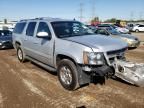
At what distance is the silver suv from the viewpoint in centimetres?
480

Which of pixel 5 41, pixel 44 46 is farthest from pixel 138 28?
pixel 44 46

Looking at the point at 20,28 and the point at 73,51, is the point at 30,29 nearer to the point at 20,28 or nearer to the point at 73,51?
the point at 20,28

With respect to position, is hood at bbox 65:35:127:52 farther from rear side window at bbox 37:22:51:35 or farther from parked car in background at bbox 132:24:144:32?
parked car in background at bbox 132:24:144:32

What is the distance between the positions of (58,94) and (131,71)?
1936 mm

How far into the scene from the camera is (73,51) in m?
5.02

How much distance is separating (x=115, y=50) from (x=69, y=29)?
5.90 feet

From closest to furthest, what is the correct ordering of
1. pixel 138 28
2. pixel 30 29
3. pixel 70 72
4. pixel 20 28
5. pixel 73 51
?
pixel 73 51, pixel 70 72, pixel 30 29, pixel 20 28, pixel 138 28

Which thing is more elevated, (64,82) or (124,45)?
(124,45)

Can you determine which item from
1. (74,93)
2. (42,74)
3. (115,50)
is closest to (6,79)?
(42,74)

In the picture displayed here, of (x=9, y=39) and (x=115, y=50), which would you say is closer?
(x=115, y=50)

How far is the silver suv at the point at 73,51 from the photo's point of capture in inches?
189

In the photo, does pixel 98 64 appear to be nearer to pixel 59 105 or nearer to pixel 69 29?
pixel 59 105

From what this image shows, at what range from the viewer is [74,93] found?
5.24 metres

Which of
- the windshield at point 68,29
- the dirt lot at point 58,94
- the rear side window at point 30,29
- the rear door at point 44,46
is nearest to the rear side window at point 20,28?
the rear side window at point 30,29
